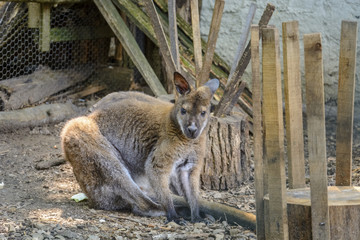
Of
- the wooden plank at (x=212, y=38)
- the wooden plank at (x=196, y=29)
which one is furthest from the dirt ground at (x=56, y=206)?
the wooden plank at (x=196, y=29)

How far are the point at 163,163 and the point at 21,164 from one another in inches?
89.9

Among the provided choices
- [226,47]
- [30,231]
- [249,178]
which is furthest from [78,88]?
[30,231]

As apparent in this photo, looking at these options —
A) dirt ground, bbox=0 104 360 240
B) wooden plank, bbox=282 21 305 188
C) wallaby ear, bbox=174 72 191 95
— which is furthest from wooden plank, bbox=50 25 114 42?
wooden plank, bbox=282 21 305 188

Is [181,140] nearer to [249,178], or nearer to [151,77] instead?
[249,178]

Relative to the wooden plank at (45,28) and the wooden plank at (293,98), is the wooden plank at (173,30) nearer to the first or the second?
the wooden plank at (293,98)

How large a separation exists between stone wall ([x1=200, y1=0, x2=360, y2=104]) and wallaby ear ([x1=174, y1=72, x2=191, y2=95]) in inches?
147

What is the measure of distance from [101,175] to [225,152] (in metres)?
1.53

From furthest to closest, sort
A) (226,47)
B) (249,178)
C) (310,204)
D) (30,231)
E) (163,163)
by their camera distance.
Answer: (226,47) → (249,178) → (163,163) → (30,231) → (310,204)

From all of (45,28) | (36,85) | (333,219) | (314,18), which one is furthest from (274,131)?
(36,85)

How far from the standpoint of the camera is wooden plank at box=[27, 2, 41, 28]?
8.15 m

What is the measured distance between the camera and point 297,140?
3.67 meters

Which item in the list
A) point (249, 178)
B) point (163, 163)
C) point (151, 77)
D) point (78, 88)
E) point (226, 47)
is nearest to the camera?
point (163, 163)

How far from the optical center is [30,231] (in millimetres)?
4375

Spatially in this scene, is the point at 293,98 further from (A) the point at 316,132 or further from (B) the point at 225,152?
(B) the point at 225,152
